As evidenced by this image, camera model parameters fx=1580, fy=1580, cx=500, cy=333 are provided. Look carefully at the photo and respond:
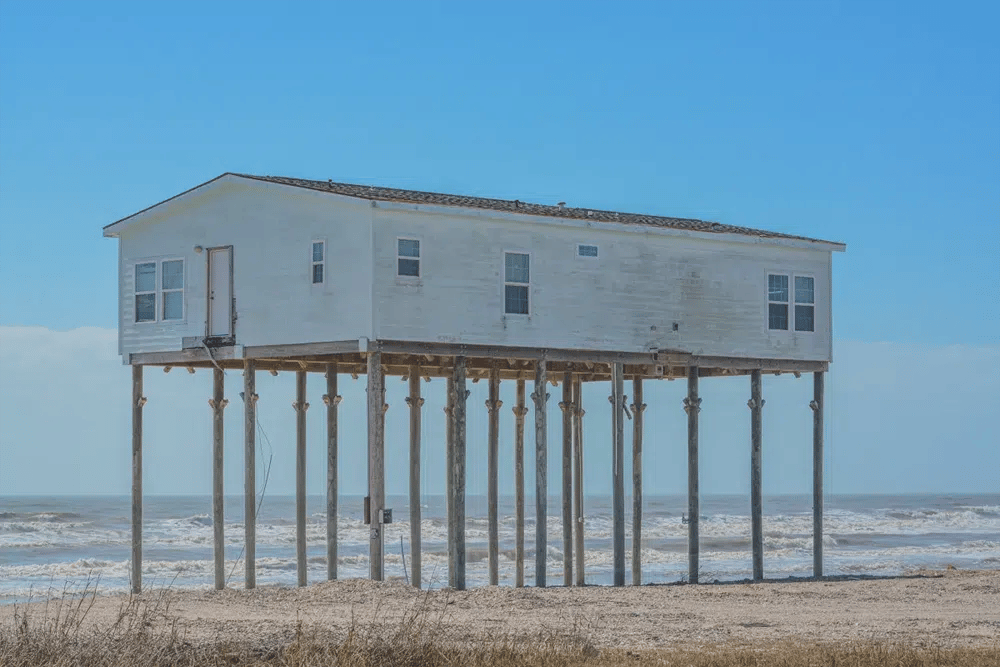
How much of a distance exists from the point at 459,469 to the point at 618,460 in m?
3.76

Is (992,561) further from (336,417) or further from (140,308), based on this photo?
(140,308)

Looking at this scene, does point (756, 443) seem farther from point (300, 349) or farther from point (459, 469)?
point (300, 349)

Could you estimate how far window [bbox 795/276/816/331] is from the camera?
1324 inches

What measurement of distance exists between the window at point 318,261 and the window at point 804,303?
10.9 meters

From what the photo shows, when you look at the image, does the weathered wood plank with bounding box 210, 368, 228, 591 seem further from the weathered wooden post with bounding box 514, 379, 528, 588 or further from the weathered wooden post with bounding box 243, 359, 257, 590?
the weathered wooden post with bounding box 514, 379, 528, 588

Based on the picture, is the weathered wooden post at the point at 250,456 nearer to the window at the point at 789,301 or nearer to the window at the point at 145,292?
→ the window at the point at 145,292

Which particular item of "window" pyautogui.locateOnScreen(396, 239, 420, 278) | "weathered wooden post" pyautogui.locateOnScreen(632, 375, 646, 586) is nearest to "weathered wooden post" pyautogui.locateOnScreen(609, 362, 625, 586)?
"weathered wooden post" pyautogui.locateOnScreen(632, 375, 646, 586)

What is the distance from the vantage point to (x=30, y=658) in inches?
652

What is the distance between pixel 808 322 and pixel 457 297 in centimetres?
890

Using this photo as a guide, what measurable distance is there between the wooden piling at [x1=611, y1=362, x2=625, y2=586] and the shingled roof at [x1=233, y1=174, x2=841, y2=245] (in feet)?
10.3

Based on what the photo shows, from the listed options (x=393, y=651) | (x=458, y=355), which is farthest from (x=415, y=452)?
(x=393, y=651)

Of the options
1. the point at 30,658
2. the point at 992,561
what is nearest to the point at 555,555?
the point at 992,561

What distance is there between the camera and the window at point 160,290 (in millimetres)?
30469

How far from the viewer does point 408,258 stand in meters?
28.1
